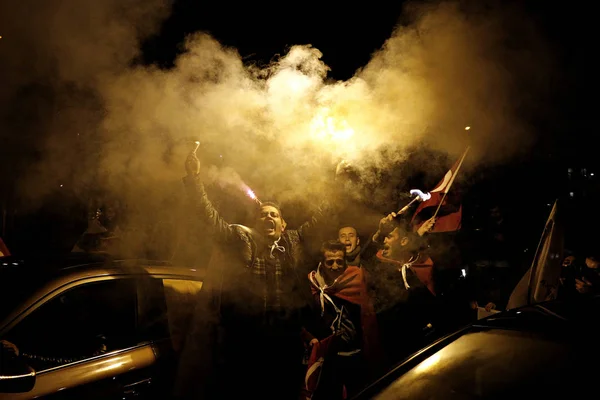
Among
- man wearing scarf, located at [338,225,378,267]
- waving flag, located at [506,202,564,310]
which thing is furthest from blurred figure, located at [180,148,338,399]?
waving flag, located at [506,202,564,310]

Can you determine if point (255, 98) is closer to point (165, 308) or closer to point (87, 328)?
point (165, 308)

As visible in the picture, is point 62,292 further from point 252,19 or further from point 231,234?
point 252,19

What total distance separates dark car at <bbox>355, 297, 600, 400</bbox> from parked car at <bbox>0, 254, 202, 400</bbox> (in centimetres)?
166

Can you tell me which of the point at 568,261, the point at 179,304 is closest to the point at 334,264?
the point at 179,304

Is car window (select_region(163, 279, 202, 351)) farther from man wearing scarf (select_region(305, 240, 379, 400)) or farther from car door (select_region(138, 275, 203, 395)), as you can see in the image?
man wearing scarf (select_region(305, 240, 379, 400))

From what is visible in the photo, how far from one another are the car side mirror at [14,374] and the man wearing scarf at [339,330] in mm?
2424

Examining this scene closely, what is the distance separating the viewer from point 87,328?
2.98m

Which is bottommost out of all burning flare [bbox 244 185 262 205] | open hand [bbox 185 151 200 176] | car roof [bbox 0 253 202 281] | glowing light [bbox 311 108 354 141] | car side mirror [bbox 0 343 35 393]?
car side mirror [bbox 0 343 35 393]

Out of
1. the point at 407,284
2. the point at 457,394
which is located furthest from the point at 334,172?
the point at 457,394

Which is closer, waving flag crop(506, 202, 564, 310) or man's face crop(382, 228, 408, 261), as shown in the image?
waving flag crop(506, 202, 564, 310)

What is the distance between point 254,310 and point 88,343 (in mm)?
1723

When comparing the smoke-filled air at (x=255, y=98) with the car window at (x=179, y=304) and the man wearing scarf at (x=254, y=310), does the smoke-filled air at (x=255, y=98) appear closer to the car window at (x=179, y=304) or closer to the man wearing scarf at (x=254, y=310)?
the man wearing scarf at (x=254, y=310)

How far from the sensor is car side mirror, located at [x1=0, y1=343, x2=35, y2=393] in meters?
2.35

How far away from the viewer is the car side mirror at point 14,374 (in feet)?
7.70
